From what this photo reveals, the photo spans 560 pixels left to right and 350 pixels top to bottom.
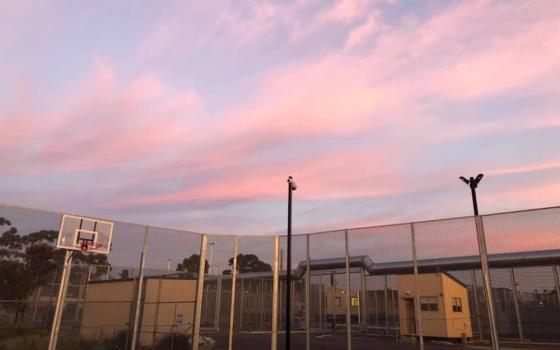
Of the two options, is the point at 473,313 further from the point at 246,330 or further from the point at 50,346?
the point at 50,346

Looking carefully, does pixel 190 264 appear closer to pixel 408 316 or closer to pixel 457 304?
pixel 408 316

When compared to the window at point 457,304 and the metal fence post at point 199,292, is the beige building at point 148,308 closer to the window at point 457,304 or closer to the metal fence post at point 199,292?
the metal fence post at point 199,292

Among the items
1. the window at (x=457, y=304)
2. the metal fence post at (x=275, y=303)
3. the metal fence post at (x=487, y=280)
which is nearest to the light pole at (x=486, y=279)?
the metal fence post at (x=487, y=280)

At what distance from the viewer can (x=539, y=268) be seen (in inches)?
707

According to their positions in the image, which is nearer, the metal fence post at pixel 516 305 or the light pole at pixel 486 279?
the light pole at pixel 486 279

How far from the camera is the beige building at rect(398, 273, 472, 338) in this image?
2812 cm

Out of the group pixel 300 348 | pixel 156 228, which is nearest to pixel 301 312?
pixel 300 348

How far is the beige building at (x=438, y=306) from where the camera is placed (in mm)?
28125

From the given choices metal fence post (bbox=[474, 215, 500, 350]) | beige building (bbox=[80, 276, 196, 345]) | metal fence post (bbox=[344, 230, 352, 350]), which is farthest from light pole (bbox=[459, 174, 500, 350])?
beige building (bbox=[80, 276, 196, 345])

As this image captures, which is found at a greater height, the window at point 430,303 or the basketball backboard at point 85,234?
the basketball backboard at point 85,234

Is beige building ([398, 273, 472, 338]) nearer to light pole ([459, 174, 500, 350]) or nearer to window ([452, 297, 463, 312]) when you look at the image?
window ([452, 297, 463, 312])

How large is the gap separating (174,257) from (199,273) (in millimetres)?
1233

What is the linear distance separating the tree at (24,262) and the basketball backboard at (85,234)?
72cm

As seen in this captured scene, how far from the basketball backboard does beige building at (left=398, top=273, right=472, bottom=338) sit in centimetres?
2008
